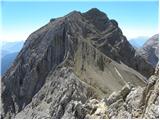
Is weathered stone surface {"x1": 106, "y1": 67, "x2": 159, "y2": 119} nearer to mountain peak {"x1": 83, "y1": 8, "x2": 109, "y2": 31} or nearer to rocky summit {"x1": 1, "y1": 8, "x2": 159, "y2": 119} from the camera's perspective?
rocky summit {"x1": 1, "y1": 8, "x2": 159, "y2": 119}

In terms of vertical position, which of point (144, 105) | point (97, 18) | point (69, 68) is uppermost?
point (97, 18)

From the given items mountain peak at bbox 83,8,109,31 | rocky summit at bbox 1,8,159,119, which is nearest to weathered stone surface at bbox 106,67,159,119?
rocky summit at bbox 1,8,159,119

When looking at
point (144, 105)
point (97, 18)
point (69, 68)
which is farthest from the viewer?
point (97, 18)

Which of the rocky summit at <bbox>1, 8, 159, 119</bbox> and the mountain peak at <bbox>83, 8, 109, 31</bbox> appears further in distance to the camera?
the mountain peak at <bbox>83, 8, 109, 31</bbox>

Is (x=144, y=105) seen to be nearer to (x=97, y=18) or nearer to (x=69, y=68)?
(x=69, y=68)

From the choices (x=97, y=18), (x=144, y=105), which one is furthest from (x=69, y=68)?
(x=144, y=105)

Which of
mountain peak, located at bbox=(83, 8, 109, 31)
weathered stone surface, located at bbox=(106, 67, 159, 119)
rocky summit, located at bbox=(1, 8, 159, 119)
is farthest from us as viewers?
mountain peak, located at bbox=(83, 8, 109, 31)

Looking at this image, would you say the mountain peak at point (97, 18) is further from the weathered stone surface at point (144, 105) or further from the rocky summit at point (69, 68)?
the weathered stone surface at point (144, 105)

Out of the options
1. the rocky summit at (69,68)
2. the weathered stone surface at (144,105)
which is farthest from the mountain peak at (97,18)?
the weathered stone surface at (144,105)

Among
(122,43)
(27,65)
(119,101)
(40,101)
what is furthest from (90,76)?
(119,101)

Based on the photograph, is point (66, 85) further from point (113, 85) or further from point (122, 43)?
point (122, 43)
